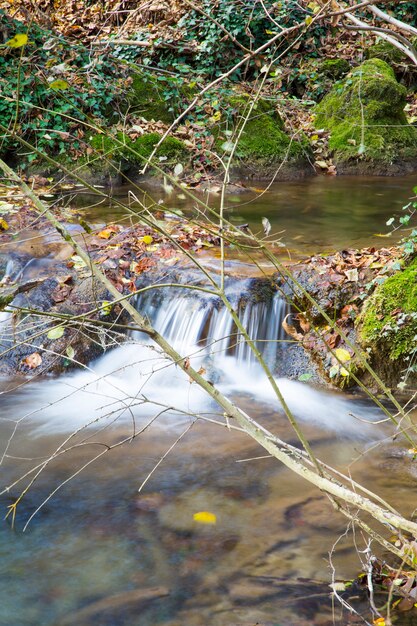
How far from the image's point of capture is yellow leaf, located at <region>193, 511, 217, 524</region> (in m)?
4.16

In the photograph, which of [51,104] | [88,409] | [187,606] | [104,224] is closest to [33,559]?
[187,606]

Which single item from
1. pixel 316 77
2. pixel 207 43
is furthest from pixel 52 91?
pixel 316 77

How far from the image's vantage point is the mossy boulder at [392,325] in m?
5.85

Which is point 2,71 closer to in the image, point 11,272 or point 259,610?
point 11,272

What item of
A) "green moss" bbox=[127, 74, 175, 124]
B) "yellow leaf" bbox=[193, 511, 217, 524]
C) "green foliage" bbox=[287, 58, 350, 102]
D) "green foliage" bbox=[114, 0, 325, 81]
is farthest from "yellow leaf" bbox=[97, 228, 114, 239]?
"green foliage" bbox=[287, 58, 350, 102]

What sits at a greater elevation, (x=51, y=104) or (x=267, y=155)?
(x=51, y=104)

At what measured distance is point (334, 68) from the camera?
579 inches

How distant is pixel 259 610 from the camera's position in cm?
334

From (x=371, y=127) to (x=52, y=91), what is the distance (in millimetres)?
5914

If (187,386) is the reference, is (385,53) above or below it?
above

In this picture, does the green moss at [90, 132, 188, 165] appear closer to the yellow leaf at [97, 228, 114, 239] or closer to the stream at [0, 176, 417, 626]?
the yellow leaf at [97, 228, 114, 239]

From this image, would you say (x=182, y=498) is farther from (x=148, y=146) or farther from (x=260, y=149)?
(x=260, y=149)

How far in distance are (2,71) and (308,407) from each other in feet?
29.0

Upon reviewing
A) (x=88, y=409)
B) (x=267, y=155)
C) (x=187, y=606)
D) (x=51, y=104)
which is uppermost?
(x=51, y=104)
